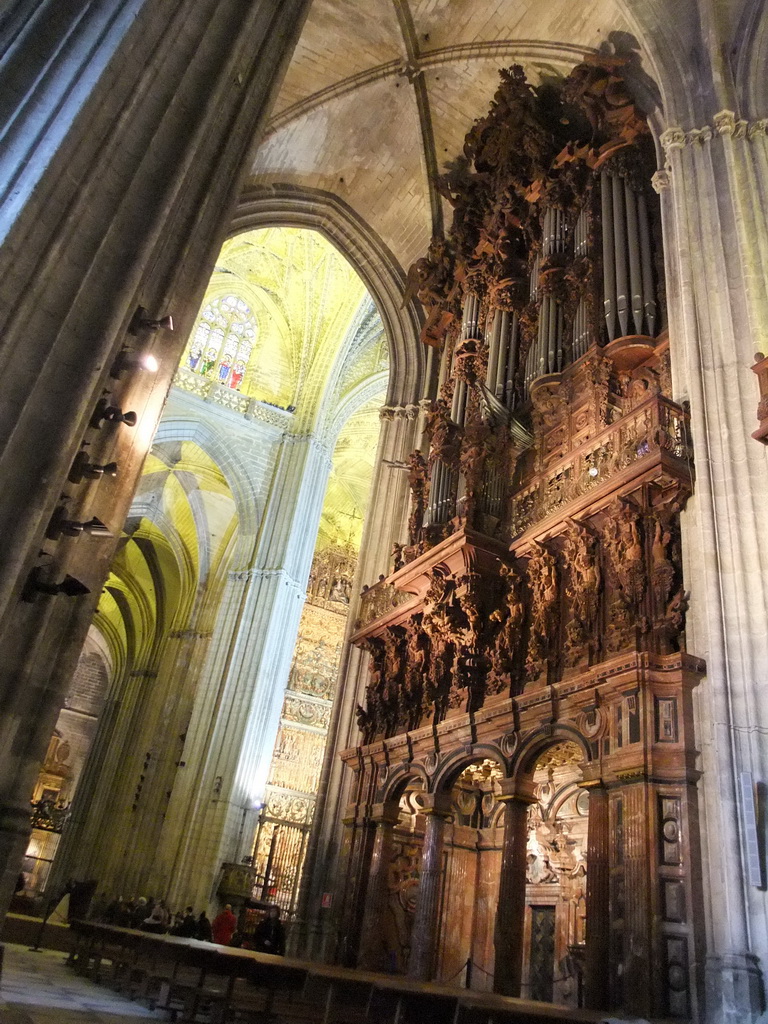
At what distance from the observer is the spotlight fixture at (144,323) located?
6.60 meters

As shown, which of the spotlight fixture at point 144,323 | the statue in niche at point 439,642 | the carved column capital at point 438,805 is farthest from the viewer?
the statue in niche at point 439,642

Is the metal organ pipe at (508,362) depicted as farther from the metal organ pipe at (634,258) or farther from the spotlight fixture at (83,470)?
the spotlight fixture at (83,470)

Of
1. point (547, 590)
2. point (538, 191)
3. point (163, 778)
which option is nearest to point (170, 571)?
point (163, 778)

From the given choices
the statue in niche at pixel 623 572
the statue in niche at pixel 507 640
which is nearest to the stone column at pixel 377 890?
the statue in niche at pixel 507 640

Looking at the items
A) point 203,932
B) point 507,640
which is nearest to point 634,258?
point 507,640

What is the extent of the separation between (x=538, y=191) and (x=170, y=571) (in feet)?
66.5

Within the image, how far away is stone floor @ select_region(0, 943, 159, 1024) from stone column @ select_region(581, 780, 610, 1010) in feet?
11.7

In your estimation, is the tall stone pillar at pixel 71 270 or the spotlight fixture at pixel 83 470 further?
the spotlight fixture at pixel 83 470

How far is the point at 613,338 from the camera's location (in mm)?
9758

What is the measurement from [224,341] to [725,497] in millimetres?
17776

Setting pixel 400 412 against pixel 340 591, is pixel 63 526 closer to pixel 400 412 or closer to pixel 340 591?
pixel 400 412

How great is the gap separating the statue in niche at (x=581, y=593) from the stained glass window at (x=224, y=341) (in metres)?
15.5

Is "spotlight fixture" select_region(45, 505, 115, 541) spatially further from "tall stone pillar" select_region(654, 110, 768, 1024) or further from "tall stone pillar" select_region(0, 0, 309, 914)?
"tall stone pillar" select_region(654, 110, 768, 1024)

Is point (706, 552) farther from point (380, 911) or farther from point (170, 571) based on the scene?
point (170, 571)
